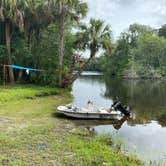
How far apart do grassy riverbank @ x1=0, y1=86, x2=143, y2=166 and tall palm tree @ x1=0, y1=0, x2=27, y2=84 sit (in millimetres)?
9963

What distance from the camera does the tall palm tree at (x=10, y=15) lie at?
26195 millimetres

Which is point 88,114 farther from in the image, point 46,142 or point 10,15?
point 10,15

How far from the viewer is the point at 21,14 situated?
2694 centimetres

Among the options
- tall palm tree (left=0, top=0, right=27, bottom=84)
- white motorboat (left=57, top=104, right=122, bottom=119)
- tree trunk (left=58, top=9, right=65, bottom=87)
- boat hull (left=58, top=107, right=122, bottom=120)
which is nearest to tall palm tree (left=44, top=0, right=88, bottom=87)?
tree trunk (left=58, top=9, right=65, bottom=87)

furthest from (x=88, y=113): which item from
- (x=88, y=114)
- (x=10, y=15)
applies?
(x=10, y=15)

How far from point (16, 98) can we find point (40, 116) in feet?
16.4

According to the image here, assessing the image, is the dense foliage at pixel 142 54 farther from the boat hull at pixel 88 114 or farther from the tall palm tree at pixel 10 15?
the boat hull at pixel 88 114

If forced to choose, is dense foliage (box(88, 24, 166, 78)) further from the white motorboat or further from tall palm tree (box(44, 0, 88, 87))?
the white motorboat

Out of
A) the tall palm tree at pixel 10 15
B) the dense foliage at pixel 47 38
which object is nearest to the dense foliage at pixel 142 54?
the dense foliage at pixel 47 38

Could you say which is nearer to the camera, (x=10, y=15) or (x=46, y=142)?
(x=46, y=142)

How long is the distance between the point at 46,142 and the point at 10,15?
1791 cm

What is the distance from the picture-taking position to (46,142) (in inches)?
461

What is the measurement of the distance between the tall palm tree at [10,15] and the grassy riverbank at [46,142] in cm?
996

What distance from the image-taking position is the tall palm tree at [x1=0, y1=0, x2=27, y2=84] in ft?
85.9
